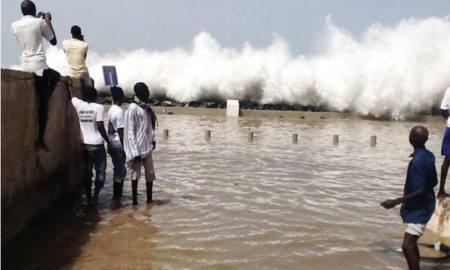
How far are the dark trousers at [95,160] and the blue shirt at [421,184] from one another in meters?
4.21

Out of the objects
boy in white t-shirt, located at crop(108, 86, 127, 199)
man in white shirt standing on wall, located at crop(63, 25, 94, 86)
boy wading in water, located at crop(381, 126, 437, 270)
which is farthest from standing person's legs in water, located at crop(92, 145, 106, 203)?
boy wading in water, located at crop(381, 126, 437, 270)

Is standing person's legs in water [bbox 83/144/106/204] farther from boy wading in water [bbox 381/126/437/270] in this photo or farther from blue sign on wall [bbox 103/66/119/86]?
boy wading in water [bbox 381/126/437/270]

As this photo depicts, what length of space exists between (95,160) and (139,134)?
775 mm

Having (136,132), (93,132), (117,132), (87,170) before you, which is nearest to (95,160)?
(87,170)

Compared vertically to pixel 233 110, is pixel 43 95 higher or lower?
higher

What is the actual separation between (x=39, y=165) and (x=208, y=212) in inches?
91.4

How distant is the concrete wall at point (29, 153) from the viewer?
15.7 ft

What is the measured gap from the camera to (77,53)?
26.0ft

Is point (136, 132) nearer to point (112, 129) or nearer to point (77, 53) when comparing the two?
point (112, 129)

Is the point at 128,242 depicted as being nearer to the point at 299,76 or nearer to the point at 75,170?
the point at 75,170

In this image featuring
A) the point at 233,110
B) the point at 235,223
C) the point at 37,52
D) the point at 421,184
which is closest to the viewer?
the point at 421,184

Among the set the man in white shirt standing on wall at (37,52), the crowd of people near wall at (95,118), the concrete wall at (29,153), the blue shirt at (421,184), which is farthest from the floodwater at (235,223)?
the man in white shirt standing on wall at (37,52)

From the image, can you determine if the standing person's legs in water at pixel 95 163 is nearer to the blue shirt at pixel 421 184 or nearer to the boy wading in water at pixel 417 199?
the boy wading in water at pixel 417 199

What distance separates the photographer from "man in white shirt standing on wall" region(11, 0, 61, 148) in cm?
583
